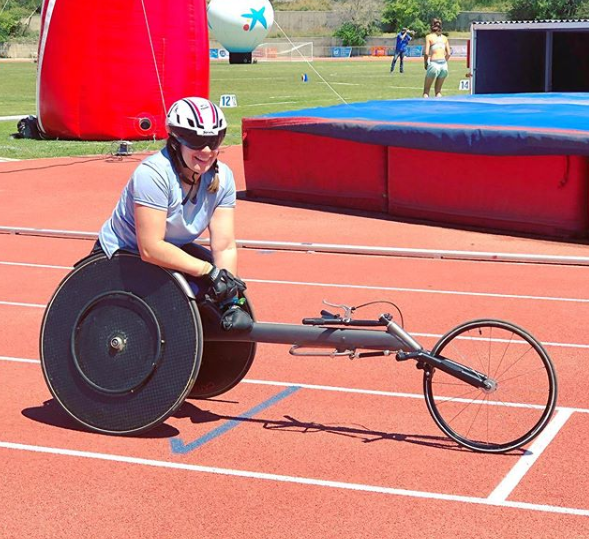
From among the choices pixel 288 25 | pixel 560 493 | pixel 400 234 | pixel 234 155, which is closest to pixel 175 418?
pixel 560 493

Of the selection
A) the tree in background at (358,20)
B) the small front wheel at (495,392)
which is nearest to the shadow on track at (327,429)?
the small front wheel at (495,392)

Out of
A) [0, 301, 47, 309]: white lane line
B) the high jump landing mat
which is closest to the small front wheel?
[0, 301, 47, 309]: white lane line

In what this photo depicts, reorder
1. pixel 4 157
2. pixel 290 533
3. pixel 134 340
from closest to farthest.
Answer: pixel 290 533, pixel 134 340, pixel 4 157

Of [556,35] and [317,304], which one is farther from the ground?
[556,35]

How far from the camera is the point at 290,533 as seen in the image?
5.11 meters

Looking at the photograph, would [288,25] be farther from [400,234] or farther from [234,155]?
[400,234]

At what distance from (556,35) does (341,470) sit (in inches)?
866

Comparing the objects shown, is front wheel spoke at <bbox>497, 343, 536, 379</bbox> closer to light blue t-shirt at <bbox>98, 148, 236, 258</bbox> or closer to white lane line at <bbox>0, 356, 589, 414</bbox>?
white lane line at <bbox>0, 356, 589, 414</bbox>

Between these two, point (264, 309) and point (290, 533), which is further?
point (264, 309)

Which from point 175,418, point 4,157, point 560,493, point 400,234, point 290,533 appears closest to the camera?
point 290,533

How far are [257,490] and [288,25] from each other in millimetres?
108887

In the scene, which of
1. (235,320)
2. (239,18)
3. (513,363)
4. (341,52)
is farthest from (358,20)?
(235,320)

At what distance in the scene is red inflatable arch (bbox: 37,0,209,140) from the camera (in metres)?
22.2

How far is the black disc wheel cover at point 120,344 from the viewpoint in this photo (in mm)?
6223
